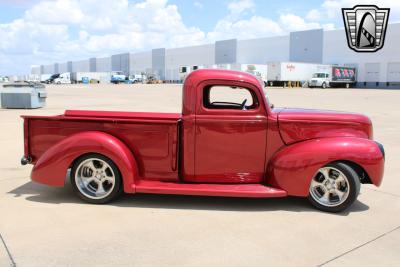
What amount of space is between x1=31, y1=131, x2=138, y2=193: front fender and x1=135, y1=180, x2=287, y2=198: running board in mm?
235

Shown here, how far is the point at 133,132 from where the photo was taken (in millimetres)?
5180

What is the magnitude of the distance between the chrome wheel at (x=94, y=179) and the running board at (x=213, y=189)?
0.40 meters

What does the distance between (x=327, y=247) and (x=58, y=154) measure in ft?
10.9

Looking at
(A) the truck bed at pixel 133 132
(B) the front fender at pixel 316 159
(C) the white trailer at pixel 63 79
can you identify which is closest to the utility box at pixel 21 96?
(A) the truck bed at pixel 133 132

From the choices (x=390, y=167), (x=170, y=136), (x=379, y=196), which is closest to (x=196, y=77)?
(x=170, y=136)

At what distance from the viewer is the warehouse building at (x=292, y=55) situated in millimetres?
61719

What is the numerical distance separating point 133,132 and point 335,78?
58.2 metres

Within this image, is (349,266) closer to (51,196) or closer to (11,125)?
(51,196)

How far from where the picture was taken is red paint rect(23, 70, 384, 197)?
16.5ft

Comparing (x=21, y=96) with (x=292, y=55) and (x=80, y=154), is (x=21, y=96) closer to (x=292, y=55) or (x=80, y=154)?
(x=80, y=154)

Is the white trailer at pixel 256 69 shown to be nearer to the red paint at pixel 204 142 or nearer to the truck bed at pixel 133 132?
the red paint at pixel 204 142

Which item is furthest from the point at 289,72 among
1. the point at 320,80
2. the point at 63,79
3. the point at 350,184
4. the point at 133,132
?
the point at 133,132

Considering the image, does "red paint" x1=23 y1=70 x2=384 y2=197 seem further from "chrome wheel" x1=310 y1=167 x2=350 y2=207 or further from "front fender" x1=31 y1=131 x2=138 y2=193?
"chrome wheel" x1=310 y1=167 x2=350 y2=207

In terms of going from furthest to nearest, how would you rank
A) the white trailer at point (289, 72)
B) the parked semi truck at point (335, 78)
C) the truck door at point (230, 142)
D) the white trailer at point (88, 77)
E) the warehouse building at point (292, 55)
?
the white trailer at point (88, 77)
the warehouse building at point (292, 55)
the white trailer at point (289, 72)
the parked semi truck at point (335, 78)
the truck door at point (230, 142)
